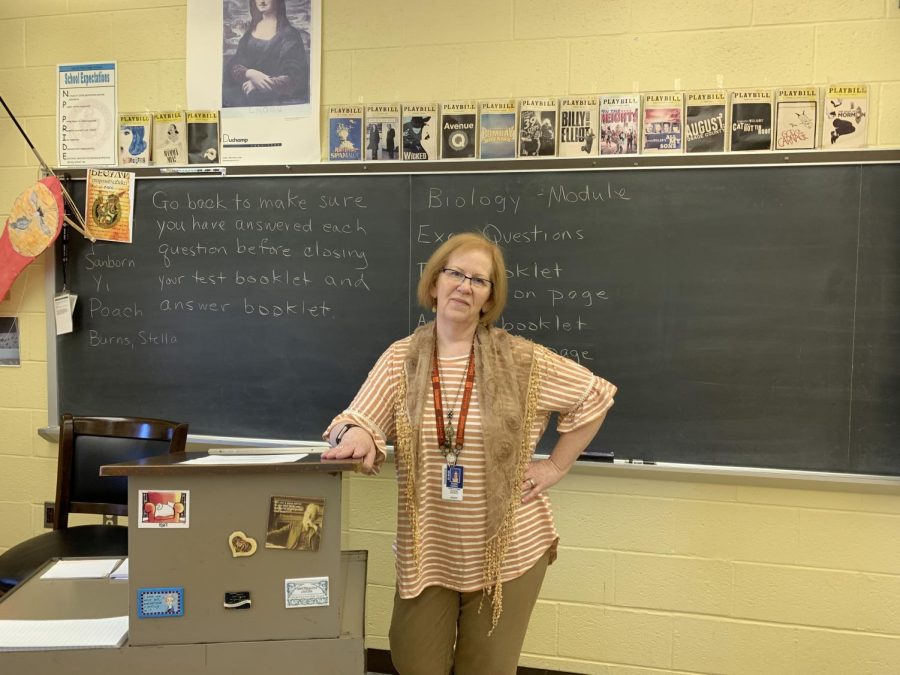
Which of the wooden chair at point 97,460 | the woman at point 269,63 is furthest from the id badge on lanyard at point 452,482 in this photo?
the woman at point 269,63

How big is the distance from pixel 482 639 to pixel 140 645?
2.64 ft

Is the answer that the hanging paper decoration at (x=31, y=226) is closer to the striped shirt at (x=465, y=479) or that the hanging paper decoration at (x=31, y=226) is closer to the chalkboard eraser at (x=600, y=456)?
the striped shirt at (x=465, y=479)

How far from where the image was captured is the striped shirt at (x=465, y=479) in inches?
58.5

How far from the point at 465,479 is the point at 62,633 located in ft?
2.99

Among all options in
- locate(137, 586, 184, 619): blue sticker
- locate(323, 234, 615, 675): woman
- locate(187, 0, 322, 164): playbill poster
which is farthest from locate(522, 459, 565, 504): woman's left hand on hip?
locate(187, 0, 322, 164): playbill poster

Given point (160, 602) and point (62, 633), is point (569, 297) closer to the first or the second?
point (160, 602)

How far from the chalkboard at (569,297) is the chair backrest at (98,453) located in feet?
1.08

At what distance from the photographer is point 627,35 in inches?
83.9

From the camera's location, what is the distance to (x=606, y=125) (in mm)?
2146

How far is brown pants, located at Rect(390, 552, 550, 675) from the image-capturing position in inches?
60.0

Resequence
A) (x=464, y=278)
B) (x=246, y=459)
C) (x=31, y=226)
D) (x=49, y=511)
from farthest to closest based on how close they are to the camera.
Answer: (x=49, y=511) → (x=31, y=226) → (x=464, y=278) → (x=246, y=459)

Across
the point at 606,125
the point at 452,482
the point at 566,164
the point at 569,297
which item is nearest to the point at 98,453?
the point at 452,482

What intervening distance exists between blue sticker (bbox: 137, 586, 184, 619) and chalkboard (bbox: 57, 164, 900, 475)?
1.25 metres

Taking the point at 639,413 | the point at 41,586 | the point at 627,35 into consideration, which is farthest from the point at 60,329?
the point at 627,35
